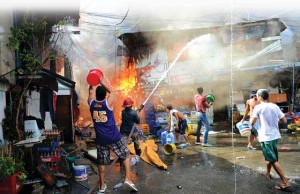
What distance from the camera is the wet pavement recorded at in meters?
5.62

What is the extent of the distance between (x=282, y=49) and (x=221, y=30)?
4.15m

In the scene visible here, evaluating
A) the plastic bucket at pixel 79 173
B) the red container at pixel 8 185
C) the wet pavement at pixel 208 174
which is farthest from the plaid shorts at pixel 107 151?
the red container at pixel 8 185

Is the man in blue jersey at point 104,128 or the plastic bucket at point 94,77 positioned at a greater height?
the plastic bucket at point 94,77

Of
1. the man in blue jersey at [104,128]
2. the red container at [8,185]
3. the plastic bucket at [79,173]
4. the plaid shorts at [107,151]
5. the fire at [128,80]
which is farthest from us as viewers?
the fire at [128,80]

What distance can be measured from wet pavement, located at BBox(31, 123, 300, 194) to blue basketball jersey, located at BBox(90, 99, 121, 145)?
3.87ft

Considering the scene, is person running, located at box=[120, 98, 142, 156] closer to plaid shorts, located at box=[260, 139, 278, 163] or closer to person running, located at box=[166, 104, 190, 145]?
person running, located at box=[166, 104, 190, 145]

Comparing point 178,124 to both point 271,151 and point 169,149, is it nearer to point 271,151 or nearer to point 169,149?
point 169,149

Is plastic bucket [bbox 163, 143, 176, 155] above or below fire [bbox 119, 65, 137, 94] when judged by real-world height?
below

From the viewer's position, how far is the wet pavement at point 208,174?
18.4 feet

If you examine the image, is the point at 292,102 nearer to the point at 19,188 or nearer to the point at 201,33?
the point at 201,33

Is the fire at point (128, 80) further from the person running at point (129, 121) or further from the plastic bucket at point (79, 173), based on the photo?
the plastic bucket at point (79, 173)

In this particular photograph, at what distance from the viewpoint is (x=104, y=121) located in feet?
17.4

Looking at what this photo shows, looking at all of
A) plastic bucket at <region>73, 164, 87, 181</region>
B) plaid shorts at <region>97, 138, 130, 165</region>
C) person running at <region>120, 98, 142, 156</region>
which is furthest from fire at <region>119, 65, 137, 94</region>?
plaid shorts at <region>97, 138, 130, 165</region>

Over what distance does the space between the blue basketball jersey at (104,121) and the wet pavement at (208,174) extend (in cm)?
118
